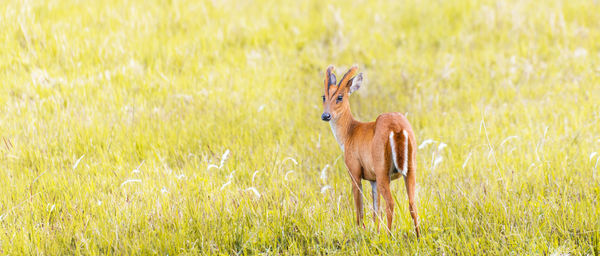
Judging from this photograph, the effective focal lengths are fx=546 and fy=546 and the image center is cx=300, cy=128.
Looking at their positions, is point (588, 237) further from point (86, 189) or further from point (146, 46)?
point (146, 46)

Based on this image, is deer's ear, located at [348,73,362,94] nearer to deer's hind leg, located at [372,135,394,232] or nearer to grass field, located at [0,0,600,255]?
deer's hind leg, located at [372,135,394,232]

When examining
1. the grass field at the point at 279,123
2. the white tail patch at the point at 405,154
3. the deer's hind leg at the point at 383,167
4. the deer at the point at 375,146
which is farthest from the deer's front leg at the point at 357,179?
the white tail patch at the point at 405,154

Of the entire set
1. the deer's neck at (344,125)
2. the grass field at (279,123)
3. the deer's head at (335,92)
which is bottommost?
the grass field at (279,123)

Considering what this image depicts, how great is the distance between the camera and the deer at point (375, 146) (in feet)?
11.5

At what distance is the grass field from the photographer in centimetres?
414

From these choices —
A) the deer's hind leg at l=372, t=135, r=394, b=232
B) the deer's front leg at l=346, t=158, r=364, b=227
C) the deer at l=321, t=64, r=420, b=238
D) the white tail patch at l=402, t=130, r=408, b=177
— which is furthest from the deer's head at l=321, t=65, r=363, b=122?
the white tail patch at l=402, t=130, r=408, b=177

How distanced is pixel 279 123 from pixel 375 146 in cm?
304

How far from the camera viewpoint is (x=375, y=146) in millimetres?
3619

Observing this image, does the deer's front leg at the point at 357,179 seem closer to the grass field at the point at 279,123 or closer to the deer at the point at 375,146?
the deer at the point at 375,146

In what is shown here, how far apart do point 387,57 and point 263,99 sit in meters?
2.52

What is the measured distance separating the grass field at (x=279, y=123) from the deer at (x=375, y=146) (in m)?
0.42

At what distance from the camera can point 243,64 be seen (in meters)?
8.02

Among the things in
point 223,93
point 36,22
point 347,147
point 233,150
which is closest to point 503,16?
point 223,93

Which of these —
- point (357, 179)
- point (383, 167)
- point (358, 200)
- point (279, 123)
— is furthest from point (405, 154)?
point (279, 123)
